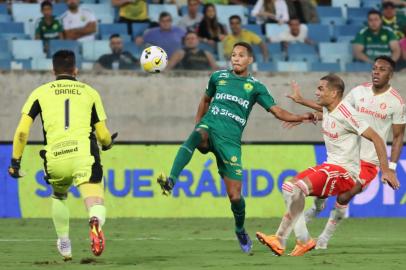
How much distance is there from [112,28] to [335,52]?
405 cm

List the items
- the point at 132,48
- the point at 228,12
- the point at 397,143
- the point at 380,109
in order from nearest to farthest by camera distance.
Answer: the point at 397,143
the point at 380,109
the point at 132,48
the point at 228,12

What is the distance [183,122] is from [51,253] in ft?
24.6

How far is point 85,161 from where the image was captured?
1080cm

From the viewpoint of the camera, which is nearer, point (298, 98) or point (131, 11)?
point (298, 98)

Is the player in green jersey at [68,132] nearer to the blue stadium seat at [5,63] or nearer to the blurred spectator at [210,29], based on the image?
the blue stadium seat at [5,63]

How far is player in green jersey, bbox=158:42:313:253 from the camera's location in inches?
488

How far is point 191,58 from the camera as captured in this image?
64.9 ft

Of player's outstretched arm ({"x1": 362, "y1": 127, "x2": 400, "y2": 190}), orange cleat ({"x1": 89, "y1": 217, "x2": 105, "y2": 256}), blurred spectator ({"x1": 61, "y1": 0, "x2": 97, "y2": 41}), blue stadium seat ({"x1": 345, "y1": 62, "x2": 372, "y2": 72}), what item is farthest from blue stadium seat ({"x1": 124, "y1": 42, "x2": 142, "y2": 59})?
orange cleat ({"x1": 89, "y1": 217, "x2": 105, "y2": 256})

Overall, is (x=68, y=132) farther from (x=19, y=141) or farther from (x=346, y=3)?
(x=346, y=3)

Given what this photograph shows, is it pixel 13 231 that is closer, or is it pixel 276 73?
pixel 13 231

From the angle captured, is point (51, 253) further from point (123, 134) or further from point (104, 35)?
point (104, 35)

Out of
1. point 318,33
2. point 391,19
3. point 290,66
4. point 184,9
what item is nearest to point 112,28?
point 184,9

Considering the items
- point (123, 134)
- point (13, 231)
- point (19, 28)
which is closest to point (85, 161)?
point (13, 231)

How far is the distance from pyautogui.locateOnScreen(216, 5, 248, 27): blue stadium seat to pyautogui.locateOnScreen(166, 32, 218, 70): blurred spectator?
5.93ft
